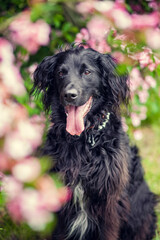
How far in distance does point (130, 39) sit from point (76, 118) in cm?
102

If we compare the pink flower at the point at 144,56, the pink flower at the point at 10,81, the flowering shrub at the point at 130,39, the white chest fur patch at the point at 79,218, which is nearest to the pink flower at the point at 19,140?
the pink flower at the point at 10,81

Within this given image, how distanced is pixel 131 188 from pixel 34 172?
1983 mm

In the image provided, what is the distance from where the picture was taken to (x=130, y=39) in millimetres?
1809

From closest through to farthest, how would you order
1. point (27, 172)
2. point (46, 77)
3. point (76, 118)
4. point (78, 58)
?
point (27, 172)
point (76, 118)
point (78, 58)
point (46, 77)

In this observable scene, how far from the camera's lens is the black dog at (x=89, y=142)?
9.02 feet

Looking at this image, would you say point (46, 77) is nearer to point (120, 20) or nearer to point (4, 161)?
point (120, 20)

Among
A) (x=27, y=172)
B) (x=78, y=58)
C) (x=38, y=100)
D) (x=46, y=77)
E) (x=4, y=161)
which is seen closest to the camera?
(x=27, y=172)

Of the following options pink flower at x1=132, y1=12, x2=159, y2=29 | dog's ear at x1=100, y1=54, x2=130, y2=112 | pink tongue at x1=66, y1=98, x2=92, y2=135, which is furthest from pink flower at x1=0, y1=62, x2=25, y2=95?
dog's ear at x1=100, y1=54, x2=130, y2=112

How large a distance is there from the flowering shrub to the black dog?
0.30 metres

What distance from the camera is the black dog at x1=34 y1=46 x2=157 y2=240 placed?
9.02 feet

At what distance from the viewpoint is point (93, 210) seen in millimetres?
2805

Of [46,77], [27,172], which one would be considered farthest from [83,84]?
[27,172]

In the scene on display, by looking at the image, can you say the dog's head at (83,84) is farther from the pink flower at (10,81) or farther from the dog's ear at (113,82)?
the pink flower at (10,81)

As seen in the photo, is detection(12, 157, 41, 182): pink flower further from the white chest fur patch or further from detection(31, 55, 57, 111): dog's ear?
detection(31, 55, 57, 111): dog's ear
